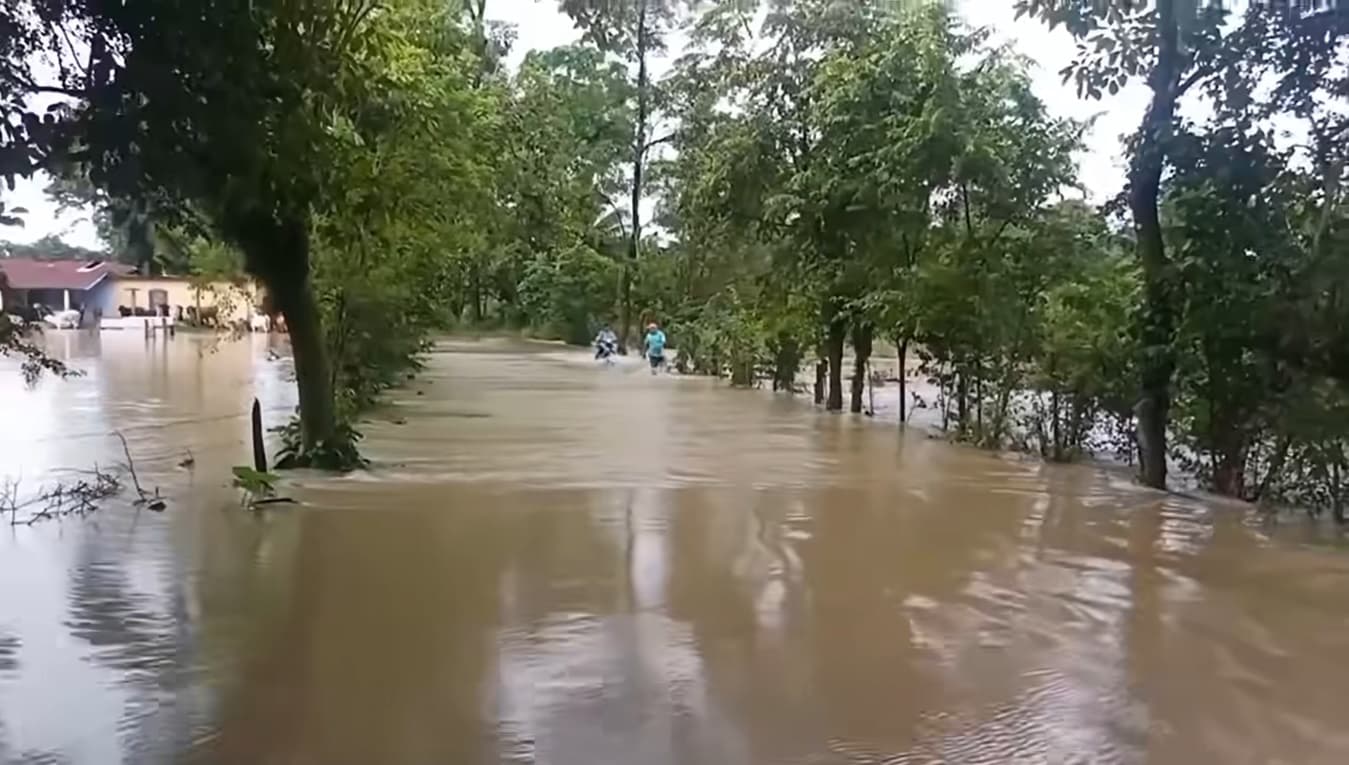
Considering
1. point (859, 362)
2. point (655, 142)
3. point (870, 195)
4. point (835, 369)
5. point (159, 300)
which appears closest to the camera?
point (870, 195)

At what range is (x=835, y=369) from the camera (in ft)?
65.5

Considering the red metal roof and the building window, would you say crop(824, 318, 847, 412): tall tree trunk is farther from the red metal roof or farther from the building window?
the building window

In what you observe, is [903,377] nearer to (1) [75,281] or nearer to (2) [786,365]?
(2) [786,365]

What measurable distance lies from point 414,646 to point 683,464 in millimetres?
7056

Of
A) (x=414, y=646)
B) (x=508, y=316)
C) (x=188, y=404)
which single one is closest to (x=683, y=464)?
(x=414, y=646)

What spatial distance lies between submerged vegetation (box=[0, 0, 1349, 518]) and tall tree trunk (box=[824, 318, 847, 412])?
7 cm

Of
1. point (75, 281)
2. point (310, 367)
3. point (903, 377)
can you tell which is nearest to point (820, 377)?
point (903, 377)

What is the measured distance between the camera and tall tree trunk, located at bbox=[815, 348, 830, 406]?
20.8m

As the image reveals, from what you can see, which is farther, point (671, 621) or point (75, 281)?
point (75, 281)

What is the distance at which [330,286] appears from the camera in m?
16.0

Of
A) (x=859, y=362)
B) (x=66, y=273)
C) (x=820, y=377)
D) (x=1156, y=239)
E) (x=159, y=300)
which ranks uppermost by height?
(x=66, y=273)

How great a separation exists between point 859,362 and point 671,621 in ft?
43.0

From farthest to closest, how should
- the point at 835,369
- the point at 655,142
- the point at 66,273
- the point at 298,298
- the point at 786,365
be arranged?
the point at 66,273
the point at 655,142
the point at 786,365
the point at 835,369
the point at 298,298

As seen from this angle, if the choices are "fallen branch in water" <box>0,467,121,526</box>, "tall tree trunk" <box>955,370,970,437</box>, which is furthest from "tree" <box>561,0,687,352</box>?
"fallen branch in water" <box>0,467,121,526</box>
